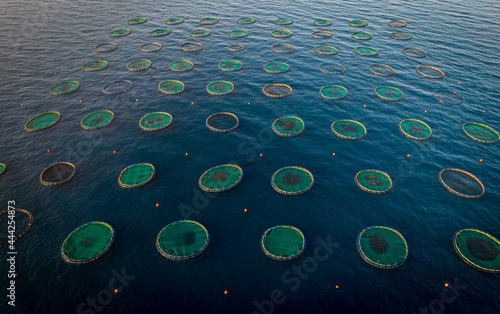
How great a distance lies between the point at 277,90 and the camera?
3182 inches

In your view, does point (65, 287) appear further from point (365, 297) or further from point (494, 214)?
point (494, 214)

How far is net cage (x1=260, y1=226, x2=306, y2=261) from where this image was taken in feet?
142

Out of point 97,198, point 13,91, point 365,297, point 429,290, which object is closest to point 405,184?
point 429,290

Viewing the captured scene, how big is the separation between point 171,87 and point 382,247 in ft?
233

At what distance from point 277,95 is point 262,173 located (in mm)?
30948

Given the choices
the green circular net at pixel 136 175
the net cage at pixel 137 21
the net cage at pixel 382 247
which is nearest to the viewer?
the net cage at pixel 382 247

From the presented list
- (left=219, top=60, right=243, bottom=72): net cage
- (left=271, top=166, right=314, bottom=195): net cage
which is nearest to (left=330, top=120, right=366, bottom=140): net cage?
(left=271, top=166, right=314, bottom=195): net cage

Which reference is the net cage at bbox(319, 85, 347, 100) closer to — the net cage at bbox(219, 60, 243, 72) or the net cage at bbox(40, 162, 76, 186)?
the net cage at bbox(219, 60, 243, 72)

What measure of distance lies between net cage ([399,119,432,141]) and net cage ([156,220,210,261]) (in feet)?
181

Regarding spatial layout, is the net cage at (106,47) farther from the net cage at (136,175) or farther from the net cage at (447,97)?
the net cage at (447,97)

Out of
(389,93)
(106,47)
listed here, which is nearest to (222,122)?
(389,93)

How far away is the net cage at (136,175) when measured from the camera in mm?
54094

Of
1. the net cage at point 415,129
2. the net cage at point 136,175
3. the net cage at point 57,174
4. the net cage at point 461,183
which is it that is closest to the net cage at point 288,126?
the net cage at point 415,129

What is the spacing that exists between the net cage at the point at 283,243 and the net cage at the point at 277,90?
146 ft
